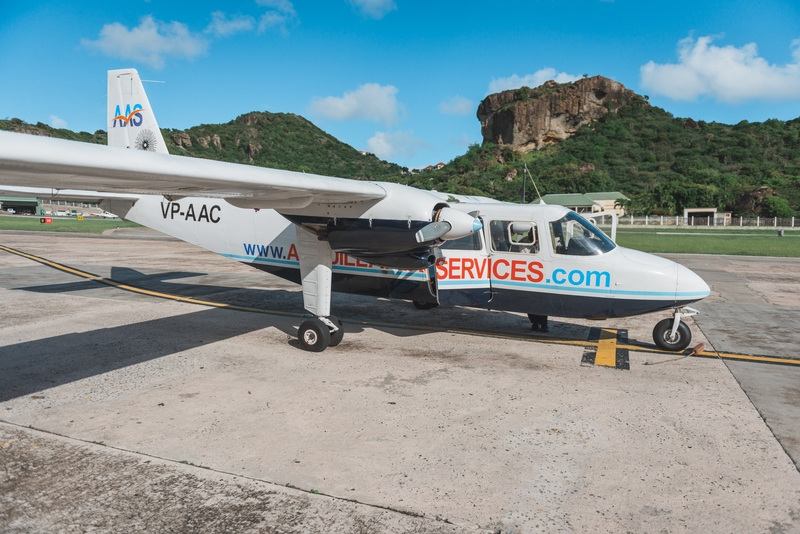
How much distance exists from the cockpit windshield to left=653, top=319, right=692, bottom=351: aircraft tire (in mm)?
1716

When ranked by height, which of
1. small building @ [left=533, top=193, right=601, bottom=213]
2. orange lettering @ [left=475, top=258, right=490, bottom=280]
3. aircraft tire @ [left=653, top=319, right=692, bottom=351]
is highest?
small building @ [left=533, top=193, right=601, bottom=213]

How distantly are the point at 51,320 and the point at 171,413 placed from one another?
22.8 feet

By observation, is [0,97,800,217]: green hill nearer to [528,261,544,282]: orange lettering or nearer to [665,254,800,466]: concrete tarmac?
[665,254,800,466]: concrete tarmac

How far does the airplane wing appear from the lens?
407 centimetres

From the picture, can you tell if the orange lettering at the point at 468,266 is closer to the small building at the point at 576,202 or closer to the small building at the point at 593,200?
the small building at the point at 576,202

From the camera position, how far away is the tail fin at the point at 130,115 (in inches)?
505

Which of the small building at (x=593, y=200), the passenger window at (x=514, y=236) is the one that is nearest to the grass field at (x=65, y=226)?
the passenger window at (x=514, y=236)

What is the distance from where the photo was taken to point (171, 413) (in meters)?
6.12

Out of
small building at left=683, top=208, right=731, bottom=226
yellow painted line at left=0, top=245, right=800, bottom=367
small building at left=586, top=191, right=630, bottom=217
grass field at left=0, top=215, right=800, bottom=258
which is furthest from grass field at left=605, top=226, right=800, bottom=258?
small building at left=586, top=191, right=630, bottom=217

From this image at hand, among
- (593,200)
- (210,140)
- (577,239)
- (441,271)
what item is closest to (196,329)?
(441,271)

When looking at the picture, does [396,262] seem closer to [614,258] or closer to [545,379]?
[545,379]

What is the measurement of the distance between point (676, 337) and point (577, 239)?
8.03 feet

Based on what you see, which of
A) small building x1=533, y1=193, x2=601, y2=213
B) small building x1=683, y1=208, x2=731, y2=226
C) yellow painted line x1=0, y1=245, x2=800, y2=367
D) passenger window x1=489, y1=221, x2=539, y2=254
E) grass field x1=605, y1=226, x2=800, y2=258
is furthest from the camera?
small building x1=533, y1=193, x2=601, y2=213

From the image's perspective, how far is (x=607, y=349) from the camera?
9281 millimetres
